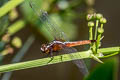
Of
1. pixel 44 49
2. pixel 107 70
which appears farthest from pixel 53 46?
pixel 107 70

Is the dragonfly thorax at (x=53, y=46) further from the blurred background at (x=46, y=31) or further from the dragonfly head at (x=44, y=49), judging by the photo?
the blurred background at (x=46, y=31)

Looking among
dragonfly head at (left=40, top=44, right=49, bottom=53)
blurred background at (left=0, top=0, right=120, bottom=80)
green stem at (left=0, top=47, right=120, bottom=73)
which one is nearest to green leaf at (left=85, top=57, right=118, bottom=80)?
green stem at (left=0, top=47, right=120, bottom=73)

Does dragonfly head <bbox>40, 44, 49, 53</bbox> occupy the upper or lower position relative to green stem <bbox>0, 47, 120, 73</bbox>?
lower

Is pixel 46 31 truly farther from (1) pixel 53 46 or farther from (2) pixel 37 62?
(2) pixel 37 62

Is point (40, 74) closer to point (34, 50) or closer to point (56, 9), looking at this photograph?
point (34, 50)

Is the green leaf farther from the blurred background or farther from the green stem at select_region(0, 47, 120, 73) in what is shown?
the blurred background

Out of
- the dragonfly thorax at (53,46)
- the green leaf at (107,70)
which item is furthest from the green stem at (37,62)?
the green leaf at (107,70)
